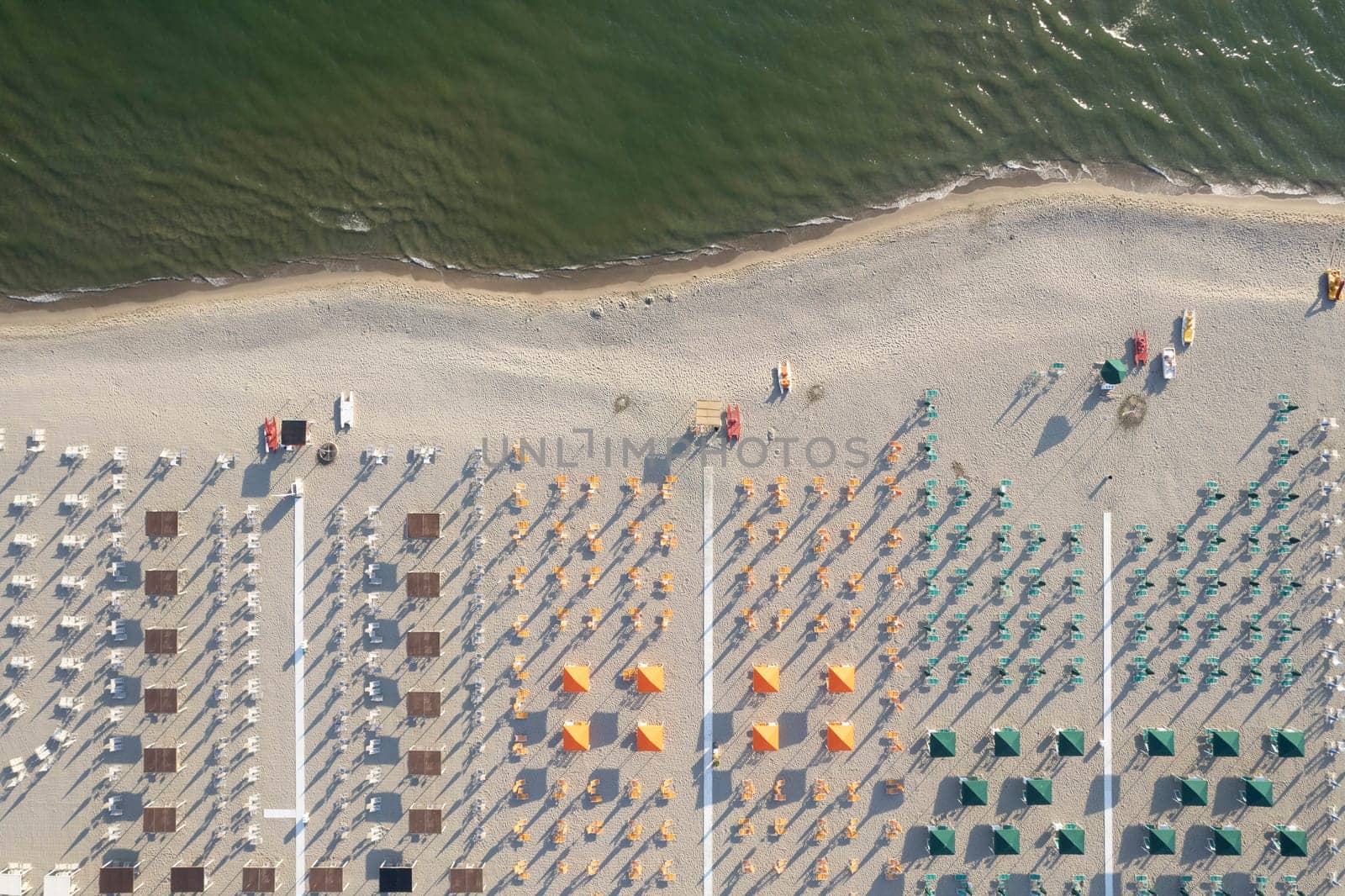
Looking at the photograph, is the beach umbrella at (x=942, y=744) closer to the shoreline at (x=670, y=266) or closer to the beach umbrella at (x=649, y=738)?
the beach umbrella at (x=649, y=738)

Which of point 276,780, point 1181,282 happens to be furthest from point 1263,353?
point 276,780

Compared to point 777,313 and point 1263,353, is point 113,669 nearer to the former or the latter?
point 777,313

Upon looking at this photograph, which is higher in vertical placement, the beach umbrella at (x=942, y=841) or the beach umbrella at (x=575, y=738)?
the beach umbrella at (x=575, y=738)

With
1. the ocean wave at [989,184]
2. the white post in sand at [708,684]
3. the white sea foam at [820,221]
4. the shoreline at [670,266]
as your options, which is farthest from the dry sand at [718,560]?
the white sea foam at [820,221]

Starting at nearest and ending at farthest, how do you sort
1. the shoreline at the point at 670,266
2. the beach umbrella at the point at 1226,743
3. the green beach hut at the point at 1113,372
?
the beach umbrella at the point at 1226,743 → the green beach hut at the point at 1113,372 → the shoreline at the point at 670,266

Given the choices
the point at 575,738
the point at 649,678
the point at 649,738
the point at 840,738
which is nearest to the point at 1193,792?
the point at 840,738

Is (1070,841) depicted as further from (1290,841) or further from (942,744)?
(1290,841)

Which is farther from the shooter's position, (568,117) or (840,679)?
(568,117)
